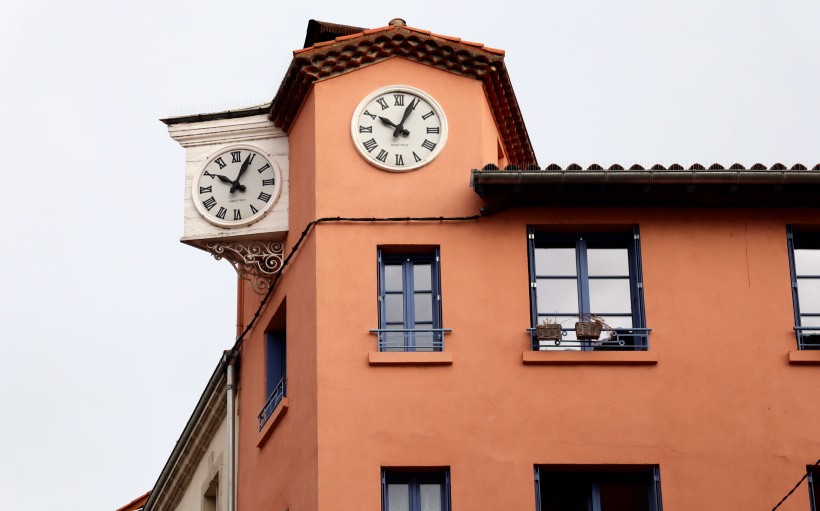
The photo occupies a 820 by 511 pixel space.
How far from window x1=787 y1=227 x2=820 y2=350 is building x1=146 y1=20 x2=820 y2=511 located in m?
0.03

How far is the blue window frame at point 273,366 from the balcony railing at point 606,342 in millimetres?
4500

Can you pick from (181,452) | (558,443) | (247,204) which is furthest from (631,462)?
(181,452)

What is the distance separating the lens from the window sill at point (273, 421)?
26.0 metres

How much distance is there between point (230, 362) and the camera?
3019 centimetres

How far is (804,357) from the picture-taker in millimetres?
25031

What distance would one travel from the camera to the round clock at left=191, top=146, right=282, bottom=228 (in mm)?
27344

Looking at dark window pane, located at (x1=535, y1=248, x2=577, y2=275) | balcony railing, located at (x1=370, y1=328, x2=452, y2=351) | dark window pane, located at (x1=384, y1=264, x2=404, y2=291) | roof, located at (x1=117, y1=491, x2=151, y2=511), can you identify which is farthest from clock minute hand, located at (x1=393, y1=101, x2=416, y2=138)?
roof, located at (x1=117, y1=491, x2=151, y2=511)

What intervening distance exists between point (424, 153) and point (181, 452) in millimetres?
11037

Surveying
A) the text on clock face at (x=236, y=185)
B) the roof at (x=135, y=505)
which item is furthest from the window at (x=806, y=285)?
the roof at (x=135, y=505)

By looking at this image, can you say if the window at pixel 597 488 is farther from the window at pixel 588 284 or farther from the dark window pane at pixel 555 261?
the dark window pane at pixel 555 261

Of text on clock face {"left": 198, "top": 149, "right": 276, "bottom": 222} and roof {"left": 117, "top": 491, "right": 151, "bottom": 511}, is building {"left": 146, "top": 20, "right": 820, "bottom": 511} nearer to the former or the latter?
text on clock face {"left": 198, "top": 149, "right": 276, "bottom": 222}

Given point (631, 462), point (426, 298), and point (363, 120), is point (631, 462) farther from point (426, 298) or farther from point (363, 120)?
point (363, 120)

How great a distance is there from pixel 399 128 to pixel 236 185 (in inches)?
117

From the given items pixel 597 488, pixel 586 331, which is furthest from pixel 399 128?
pixel 597 488
